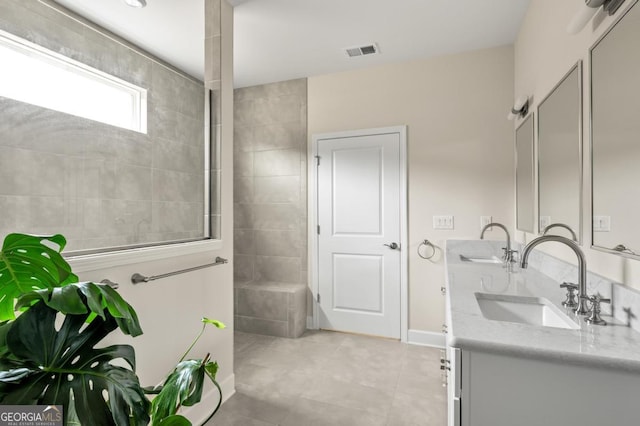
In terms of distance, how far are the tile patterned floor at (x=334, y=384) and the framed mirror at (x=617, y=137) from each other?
4.61 feet

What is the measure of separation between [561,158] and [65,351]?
6.81ft

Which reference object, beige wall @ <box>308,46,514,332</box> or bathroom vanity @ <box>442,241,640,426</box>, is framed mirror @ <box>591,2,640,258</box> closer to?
bathroom vanity @ <box>442,241,640,426</box>

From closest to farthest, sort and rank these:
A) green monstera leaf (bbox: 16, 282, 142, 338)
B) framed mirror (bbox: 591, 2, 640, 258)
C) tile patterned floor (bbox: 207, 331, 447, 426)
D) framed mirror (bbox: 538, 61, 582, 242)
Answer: green monstera leaf (bbox: 16, 282, 142, 338) → framed mirror (bbox: 591, 2, 640, 258) → framed mirror (bbox: 538, 61, 582, 242) → tile patterned floor (bbox: 207, 331, 447, 426)

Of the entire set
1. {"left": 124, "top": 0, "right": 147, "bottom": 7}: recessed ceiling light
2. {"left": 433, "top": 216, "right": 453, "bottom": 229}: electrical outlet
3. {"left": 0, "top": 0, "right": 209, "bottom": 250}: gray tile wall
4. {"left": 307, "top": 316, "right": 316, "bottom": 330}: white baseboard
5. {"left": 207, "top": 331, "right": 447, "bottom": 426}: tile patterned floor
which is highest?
{"left": 124, "top": 0, "right": 147, "bottom": 7}: recessed ceiling light

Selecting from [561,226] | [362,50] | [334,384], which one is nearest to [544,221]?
[561,226]

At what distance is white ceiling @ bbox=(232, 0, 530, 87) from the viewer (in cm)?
227

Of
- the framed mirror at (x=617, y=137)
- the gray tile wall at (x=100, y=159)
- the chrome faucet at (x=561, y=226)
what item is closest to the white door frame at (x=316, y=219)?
the chrome faucet at (x=561, y=226)

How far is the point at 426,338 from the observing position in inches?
117

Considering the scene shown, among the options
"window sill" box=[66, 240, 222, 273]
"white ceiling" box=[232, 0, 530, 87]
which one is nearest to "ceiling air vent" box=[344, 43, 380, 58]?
"white ceiling" box=[232, 0, 530, 87]

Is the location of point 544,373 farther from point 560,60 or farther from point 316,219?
point 316,219

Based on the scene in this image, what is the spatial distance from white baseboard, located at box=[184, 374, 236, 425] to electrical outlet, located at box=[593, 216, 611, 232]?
6.56ft

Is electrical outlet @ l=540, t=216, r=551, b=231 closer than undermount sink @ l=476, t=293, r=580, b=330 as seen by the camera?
No

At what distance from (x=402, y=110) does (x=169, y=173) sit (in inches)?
85.1

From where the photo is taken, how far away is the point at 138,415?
638 millimetres
